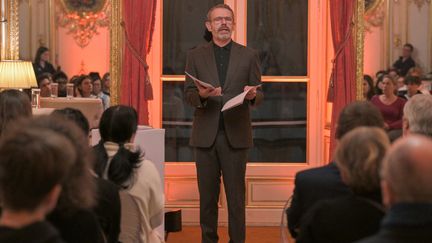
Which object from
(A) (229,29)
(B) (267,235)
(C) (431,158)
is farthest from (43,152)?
(B) (267,235)

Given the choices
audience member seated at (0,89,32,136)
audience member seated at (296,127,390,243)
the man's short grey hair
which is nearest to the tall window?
audience member seated at (0,89,32,136)

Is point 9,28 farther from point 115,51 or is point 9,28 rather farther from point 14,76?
point 115,51

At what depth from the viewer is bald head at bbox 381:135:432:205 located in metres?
2.22

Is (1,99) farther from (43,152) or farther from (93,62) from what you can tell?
(93,62)

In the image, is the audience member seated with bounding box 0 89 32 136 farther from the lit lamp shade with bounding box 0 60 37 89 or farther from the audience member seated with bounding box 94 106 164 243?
the lit lamp shade with bounding box 0 60 37 89

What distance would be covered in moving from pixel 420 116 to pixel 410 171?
2235mm

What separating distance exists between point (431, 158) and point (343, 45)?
5300 millimetres

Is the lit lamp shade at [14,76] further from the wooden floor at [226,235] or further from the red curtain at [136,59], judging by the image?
the wooden floor at [226,235]

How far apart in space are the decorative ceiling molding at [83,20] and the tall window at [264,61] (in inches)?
281

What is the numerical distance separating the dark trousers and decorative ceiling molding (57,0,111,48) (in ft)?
28.9

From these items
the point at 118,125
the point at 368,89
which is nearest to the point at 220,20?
the point at 118,125

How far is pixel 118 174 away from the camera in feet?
12.7

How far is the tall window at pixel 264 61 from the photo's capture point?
7645 mm

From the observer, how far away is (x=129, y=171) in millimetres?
3893
